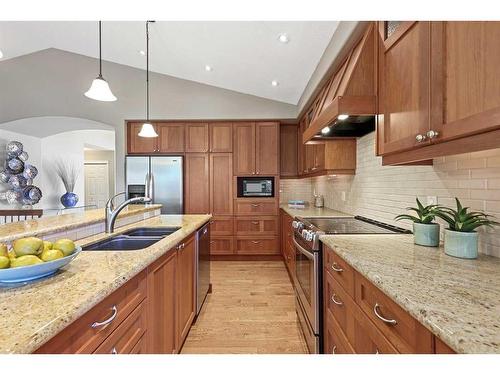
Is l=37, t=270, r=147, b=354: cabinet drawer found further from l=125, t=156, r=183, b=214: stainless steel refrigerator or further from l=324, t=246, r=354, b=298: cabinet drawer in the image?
l=125, t=156, r=183, b=214: stainless steel refrigerator

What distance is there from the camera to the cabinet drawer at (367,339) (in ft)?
3.09

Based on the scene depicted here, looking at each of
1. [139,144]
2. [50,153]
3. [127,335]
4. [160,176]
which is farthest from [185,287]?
[50,153]

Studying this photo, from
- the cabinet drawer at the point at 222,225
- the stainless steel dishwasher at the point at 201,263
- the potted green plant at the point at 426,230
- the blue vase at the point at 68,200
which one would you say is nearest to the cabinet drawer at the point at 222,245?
the cabinet drawer at the point at 222,225

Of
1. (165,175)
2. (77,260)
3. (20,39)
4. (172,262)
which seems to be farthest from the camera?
(165,175)

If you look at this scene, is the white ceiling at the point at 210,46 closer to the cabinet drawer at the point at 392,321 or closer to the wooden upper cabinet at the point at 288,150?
the wooden upper cabinet at the point at 288,150

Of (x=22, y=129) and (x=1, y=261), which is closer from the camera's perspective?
(x=1, y=261)

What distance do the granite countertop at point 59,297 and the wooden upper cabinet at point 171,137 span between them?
325 centimetres

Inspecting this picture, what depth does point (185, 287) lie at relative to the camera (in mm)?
1963

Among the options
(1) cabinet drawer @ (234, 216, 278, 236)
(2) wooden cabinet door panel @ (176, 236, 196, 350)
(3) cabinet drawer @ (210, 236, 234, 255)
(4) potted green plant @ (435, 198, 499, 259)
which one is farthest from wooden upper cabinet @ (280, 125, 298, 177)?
(4) potted green plant @ (435, 198, 499, 259)

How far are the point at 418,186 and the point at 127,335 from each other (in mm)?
1915

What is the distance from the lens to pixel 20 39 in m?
3.93

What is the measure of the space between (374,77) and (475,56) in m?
0.83

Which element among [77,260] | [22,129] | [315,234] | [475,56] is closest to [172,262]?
[77,260]
